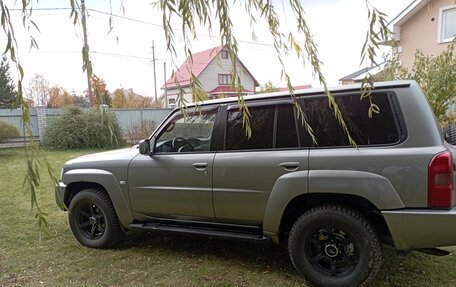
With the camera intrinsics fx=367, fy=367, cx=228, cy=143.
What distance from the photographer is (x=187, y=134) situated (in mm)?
3996

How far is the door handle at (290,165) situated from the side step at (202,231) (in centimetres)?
72

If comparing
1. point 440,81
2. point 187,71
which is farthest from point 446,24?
point 187,71

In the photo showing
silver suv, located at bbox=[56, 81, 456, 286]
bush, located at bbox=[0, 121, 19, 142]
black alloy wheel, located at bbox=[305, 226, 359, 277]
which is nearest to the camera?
silver suv, located at bbox=[56, 81, 456, 286]

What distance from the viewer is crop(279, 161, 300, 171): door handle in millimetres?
3258

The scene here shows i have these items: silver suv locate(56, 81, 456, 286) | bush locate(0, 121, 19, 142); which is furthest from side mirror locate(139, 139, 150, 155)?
bush locate(0, 121, 19, 142)

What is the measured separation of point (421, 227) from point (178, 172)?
226 cm

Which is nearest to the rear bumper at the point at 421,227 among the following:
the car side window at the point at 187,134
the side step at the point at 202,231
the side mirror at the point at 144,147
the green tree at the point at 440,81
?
the side step at the point at 202,231

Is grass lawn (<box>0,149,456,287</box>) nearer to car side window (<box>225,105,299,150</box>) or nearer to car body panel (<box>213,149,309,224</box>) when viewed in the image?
car body panel (<box>213,149,309,224</box>)

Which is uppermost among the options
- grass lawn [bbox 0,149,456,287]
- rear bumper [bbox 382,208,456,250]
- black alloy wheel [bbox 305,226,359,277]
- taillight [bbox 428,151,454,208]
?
taillight [bbox 428,151,454,208]

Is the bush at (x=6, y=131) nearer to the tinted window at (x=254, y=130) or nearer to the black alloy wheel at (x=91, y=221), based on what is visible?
the black alloy wheel at (x=91, y=221)

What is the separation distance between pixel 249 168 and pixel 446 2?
44.0 feet

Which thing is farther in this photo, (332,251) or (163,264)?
(163,264)

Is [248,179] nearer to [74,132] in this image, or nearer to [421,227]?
[421,227]

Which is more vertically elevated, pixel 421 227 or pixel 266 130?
pixel 266 130
